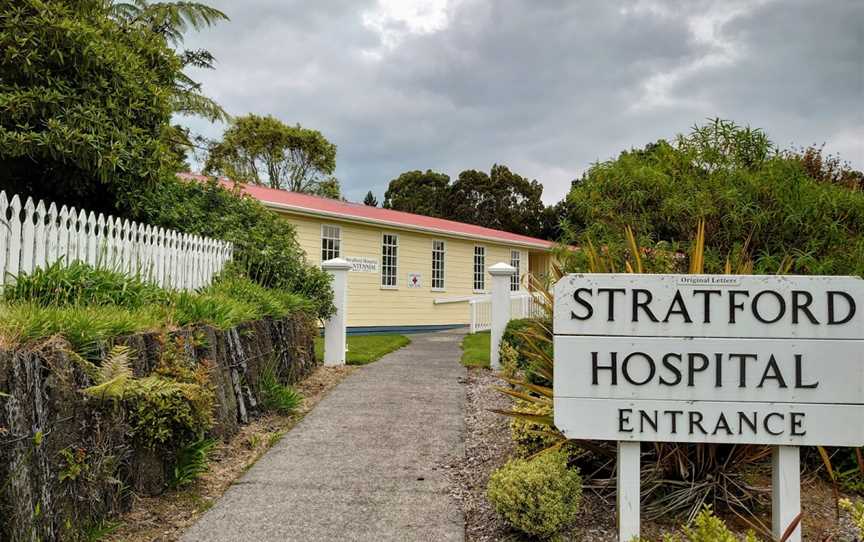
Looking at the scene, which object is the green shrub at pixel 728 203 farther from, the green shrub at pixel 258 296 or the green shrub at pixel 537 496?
the green shrub at pixel 258 296

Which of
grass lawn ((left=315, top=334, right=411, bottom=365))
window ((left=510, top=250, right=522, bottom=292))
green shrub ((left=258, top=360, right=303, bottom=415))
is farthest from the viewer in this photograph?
window ((left=510, top=250, right=522, bottom=292))

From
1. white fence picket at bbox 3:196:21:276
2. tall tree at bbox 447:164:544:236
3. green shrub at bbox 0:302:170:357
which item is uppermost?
tall tree at bbox 447:164:544:236

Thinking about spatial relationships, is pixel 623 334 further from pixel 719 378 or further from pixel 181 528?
pixel 181 528

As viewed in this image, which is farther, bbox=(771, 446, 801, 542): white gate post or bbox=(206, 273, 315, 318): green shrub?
bbox=(206, 273, 315, 318): green shrub

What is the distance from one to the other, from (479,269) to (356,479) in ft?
51.9

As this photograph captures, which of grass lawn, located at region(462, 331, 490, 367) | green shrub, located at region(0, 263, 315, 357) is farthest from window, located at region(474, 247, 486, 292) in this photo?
green shrub, located at region(0, 263, 315, 357)

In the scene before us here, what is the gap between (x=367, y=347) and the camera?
11.2 meters

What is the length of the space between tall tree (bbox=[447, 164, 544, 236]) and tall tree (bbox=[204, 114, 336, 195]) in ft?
37.7

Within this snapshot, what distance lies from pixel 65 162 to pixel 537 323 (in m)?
5.34

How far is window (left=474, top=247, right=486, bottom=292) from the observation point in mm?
19672

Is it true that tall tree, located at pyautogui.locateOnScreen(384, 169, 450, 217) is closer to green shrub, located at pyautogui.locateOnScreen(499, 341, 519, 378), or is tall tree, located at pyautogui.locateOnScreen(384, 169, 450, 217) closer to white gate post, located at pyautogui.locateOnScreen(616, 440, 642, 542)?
green shrub, located at pyautogui.locateOnScreen(499, 341, 519, 378)

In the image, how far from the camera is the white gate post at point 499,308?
28.8 ft

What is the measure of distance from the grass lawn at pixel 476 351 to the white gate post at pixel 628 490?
5857mm

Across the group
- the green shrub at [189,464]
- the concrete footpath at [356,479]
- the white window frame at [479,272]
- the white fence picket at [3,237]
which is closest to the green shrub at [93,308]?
the white fence picket at [3,237]
